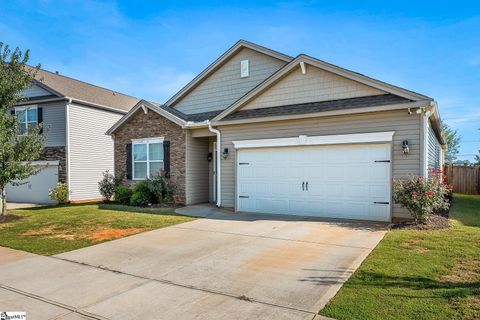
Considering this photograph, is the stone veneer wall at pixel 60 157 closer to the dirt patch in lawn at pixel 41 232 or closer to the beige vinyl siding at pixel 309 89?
the dirt patch in lawn at pixel 41 232

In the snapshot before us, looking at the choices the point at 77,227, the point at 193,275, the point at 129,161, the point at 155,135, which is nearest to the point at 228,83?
the point at 155,135

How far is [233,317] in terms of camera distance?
363 centimetres

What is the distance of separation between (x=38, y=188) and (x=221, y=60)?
11944 millimetres

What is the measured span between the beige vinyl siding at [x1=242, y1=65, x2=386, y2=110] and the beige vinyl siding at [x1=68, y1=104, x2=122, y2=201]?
10163 mm

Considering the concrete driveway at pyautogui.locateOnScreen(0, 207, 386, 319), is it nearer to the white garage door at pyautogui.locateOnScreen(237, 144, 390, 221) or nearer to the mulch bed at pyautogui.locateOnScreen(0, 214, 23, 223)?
the white garage door at pyautogui.locateOnScreen(237, 144, 390, 221)

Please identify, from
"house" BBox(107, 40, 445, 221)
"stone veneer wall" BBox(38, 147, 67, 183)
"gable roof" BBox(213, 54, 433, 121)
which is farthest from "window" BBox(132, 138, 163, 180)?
"stone veneer wall" BBox(38, 147, 67, 183)

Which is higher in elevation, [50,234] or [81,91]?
[81,91]

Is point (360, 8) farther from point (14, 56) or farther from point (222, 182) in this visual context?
point (14, 56)

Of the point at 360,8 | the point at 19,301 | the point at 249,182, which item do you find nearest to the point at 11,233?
the point at 19,301

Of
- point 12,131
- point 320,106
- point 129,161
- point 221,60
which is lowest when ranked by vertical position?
point 129,161

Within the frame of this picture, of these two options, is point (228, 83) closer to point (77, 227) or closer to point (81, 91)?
point (81, 91)

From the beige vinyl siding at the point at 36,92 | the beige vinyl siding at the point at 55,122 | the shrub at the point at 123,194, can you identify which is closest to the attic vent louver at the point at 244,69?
the shrub at the point at 123,194

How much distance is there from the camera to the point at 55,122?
1678cm

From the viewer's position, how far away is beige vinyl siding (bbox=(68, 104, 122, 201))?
1673 centimetres
